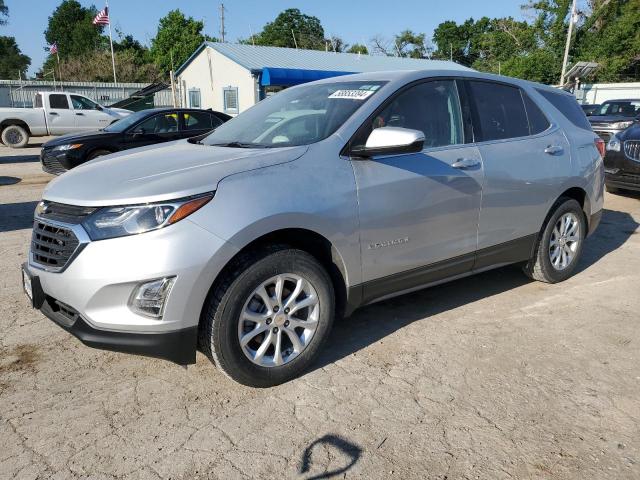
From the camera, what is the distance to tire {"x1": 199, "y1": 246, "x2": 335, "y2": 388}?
2.71 metres

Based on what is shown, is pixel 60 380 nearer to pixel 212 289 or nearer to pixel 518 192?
pixel 212 289

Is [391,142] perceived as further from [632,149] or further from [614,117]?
[614,117]

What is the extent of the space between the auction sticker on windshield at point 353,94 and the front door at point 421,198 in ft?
0.52

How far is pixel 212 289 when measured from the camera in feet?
8.83

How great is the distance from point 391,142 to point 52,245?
1.90 m

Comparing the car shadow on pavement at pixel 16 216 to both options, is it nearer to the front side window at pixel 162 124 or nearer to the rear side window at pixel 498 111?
the front side window at pixel 162 124

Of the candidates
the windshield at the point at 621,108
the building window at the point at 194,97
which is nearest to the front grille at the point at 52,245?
the windshield at the point at 621,108

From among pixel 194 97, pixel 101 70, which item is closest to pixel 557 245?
pixel 194 97

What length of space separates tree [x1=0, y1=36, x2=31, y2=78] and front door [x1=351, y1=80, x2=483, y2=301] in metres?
69.1

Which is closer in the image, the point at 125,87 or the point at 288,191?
the point at 288,191

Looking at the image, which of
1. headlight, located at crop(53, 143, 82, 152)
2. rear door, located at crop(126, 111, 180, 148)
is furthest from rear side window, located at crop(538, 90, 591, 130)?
headlight, located at crop(53, 143, 82, 152)

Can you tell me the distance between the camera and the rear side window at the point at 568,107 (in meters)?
4.66

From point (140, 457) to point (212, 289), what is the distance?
2.72 ft

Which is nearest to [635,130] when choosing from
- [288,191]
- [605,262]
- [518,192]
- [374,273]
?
[605,262]
